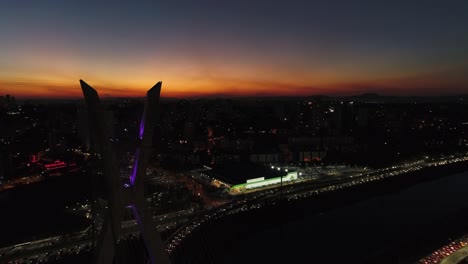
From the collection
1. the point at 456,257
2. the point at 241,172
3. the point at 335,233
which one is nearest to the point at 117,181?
the point at 456,257

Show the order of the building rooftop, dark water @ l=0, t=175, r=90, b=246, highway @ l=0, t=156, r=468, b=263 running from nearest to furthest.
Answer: highway @ l=0, t=156, r=468, b=263, dark water @ l=0, t=175, r=90, b=246, the building rooftop

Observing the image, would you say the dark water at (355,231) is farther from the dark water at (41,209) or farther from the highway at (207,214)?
the dark water at (41,209)

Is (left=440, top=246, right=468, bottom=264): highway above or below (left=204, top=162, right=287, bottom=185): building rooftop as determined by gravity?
below

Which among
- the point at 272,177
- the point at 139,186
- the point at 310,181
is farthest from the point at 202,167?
the point at 139,186

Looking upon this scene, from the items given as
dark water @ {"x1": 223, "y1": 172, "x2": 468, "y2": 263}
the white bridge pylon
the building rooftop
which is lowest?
dark water @ {"x1": 223, "y1": 172, "x2": 468, "y2": 263}

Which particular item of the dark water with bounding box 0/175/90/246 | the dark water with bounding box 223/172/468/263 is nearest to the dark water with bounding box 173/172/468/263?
the dark water with bounding box 223/172/468/263

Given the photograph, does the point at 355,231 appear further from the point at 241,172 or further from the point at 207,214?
the point at 241,172

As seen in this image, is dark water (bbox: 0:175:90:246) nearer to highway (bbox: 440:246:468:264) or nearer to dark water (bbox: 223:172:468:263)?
dark water (bbox: 223:172:468:263)
